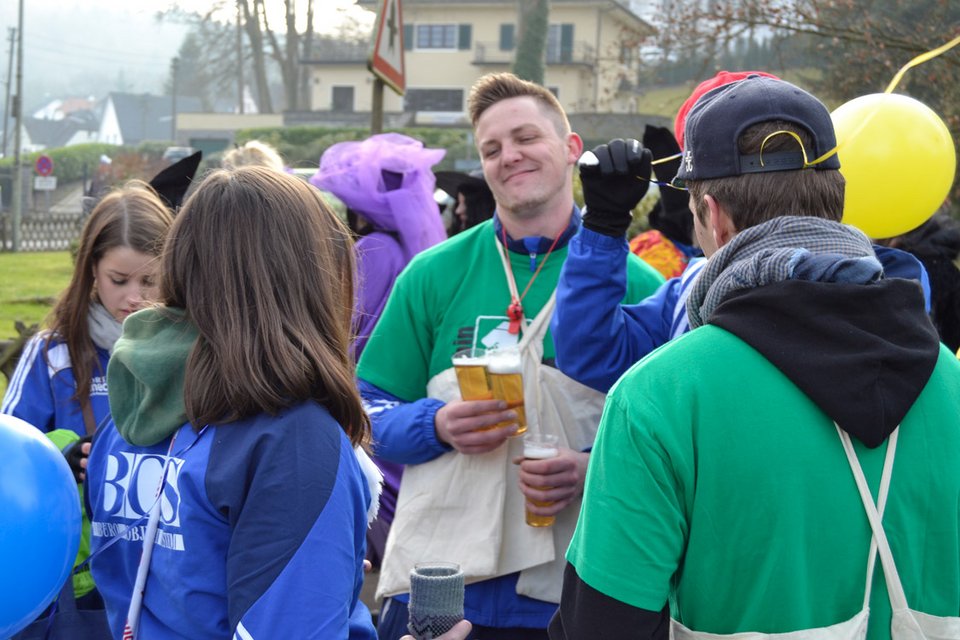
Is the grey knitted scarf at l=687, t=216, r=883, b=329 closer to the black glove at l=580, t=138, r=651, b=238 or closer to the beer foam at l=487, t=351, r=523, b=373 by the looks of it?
the black glove at l=580, t=138, r=651, b=238

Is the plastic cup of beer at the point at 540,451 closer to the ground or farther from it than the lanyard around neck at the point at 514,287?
closer to the ground

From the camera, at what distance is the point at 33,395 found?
3188 mm

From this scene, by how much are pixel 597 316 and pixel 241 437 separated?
1321 mm

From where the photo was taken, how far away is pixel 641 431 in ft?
5.48

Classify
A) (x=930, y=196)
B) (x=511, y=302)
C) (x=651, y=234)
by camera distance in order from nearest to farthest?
(x=930, y=196), (x=511, y=302), (x=651, y=234)

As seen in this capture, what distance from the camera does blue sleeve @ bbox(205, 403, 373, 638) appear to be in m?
1.68

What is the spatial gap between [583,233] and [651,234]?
2947 mm

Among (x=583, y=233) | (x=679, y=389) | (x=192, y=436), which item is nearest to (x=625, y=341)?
(x=583, y=233)

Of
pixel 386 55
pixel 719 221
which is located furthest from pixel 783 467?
pixel 386 55

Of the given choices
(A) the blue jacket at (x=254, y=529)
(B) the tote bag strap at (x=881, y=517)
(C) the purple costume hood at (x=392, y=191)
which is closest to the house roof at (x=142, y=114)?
(C) the purple costume hood at (x=392, y=191)

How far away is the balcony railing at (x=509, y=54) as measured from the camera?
58062mm

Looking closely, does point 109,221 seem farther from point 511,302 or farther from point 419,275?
point 511,302

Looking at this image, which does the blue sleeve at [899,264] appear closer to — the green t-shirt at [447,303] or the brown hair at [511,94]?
the green t-shirt at [447,303]

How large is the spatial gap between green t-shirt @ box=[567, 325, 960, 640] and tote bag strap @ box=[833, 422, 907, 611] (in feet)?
0.04
